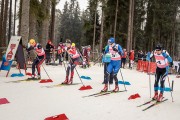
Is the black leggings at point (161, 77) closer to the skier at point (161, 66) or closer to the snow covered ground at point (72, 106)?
the skier at point (161, 66)

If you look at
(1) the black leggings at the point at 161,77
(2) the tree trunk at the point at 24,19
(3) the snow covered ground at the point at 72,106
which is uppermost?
(2) the tree trunk at the point at 24,19

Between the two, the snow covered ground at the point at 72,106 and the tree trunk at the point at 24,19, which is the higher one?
the tree trunk at the point at 24,19

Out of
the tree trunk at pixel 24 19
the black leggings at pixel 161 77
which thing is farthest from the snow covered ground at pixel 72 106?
the tree trunk at pixel 24 19

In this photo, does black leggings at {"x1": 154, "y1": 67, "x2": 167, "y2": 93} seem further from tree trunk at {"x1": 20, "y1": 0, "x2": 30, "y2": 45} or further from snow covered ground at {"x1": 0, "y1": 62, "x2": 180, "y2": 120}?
tree trunk at {"x1": 20, "y1": 0, "x2": 30, "y2": 45}

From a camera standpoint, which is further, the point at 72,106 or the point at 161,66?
the point at 161,66

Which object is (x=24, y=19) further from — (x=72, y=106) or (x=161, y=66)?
(x=72, y=106)

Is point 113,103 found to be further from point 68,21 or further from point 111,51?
point 68,21

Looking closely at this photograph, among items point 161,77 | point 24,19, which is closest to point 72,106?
point 161,77

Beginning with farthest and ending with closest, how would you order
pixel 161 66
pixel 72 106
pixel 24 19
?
pixel 24 19 → pixel 161 66 → pixel 72 106

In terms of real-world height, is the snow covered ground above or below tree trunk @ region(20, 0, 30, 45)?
below

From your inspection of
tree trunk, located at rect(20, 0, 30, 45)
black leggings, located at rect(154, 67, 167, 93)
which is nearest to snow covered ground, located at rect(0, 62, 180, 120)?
black leggings, located at rect(154, 67, 167, 93)

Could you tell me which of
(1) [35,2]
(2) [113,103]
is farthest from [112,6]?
(2) [113,103]

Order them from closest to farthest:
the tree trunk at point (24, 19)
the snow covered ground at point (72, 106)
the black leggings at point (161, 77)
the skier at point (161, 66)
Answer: the snow covered ground at point (72, 106) → the skier at point (161, 66) → the black leggings at point (161, 77) → the tree trunk at point (24, 19)

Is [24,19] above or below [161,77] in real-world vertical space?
above
